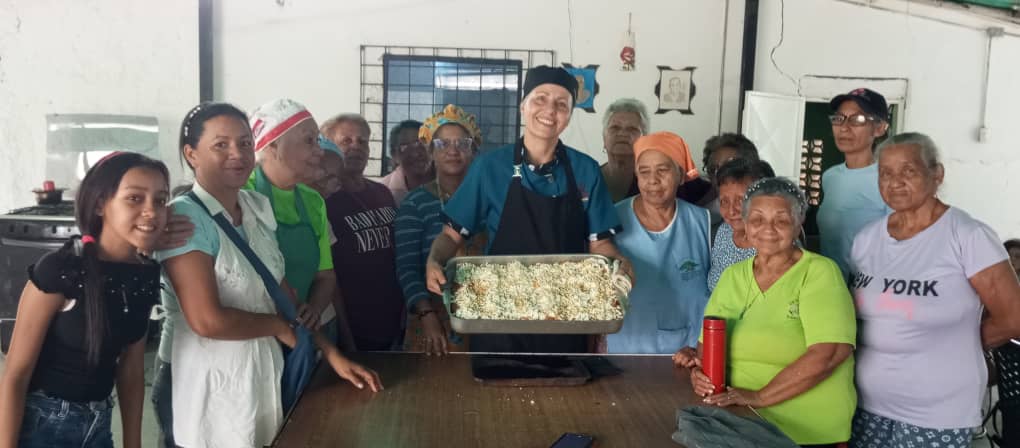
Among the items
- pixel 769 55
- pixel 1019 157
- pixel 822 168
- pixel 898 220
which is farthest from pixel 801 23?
pixel 898 220

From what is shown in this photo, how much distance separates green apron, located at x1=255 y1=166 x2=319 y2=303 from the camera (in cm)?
245

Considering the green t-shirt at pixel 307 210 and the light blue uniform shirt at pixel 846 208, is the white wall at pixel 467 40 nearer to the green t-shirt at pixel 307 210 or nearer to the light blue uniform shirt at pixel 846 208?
the light blue uniform shirt at pixel 846 208

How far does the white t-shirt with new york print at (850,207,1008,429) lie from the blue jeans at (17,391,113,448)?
2423 millimetres

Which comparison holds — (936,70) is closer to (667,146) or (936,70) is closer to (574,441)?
(667,146)

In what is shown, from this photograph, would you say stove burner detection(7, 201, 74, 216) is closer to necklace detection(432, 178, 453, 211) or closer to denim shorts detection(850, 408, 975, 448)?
necklace detection(432, 178, 453, 211)

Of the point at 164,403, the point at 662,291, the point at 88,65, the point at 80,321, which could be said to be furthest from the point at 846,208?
the point at 88,65

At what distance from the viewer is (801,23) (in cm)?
658

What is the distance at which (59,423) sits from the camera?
193 cm

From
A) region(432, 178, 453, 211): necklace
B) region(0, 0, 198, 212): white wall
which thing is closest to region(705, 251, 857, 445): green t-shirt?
region(432, 178, 453, 211): necklace

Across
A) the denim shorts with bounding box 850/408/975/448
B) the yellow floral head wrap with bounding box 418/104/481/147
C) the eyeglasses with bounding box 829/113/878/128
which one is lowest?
the denim shorts with bounding box 850/408/975/448

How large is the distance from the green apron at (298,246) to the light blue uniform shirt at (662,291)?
1176 millimetres

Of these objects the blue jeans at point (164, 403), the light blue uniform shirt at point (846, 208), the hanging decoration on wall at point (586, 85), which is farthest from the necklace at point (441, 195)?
the hanging decoration on wall at point (586, 85)

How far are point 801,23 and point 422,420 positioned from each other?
6052mm

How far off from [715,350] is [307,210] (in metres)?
1.49
